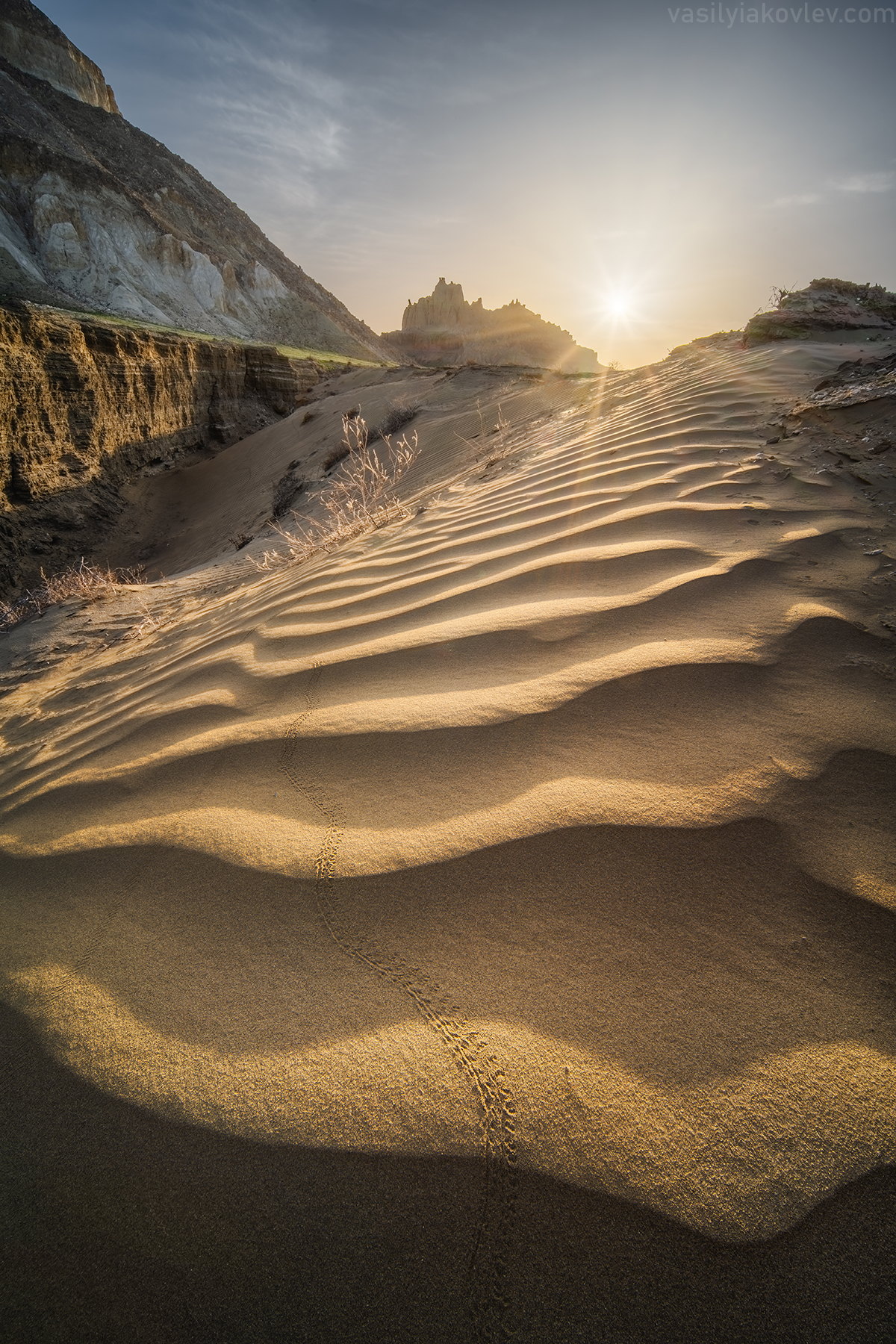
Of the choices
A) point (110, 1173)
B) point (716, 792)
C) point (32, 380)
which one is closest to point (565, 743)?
point (716, 792)

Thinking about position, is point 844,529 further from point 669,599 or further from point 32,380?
point 32,380

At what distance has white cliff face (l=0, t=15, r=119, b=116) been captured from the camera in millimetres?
25672

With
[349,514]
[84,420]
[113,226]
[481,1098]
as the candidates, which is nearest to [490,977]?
[481,1098]

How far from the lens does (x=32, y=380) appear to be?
7.11 meters

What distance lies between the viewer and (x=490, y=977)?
0.73m

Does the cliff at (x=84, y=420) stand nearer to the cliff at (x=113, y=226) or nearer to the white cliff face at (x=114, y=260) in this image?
the cliff at (x=113, y=226)

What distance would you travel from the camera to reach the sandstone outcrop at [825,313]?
15.9ft

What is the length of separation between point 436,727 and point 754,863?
59 centimetres

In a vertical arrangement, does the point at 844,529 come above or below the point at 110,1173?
above

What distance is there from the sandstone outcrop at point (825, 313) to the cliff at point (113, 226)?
46.8 ft

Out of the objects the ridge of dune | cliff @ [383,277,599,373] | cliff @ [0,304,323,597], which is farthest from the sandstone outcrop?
cliff @ [383,277,599,373]

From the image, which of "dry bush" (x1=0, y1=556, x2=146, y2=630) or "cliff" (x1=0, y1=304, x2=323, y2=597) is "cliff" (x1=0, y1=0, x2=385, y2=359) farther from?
"dry bush" (x1=0, y1=556, x2=146, y2=630)

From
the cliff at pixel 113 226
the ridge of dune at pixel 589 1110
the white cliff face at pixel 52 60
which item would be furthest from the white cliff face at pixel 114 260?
the ridge of dune at pixel 589 1110

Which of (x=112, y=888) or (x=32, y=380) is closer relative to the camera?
(x=112, y=888)
